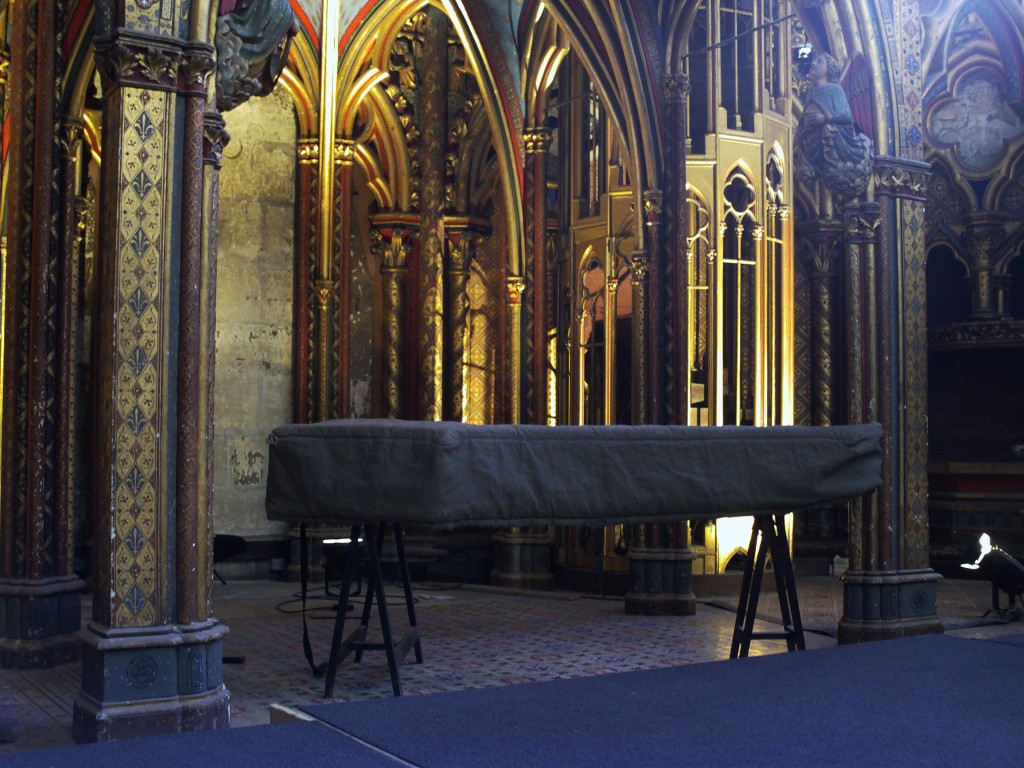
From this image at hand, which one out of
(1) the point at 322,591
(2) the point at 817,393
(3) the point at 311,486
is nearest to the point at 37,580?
(3) the point at 311,486

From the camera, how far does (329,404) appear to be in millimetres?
15711

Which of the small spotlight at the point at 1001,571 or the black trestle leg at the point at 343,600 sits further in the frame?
the small spotlight at the point at 1001,571

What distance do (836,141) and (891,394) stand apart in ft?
6.96

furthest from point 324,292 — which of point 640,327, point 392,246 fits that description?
point 640,327

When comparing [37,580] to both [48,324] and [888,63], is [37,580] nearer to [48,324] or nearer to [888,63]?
[48,324]

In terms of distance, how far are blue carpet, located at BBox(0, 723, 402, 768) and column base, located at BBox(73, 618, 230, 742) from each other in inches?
76.6

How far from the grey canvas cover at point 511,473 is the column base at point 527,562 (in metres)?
7.12

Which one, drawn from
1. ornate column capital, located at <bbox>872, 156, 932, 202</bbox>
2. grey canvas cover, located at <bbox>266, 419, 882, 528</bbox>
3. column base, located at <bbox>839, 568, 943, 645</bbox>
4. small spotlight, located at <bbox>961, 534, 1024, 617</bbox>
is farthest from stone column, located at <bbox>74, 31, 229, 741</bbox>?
small spotlight, located at <bbox>961, 534, 1024, 617</bbox>

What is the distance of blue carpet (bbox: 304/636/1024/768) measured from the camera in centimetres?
423

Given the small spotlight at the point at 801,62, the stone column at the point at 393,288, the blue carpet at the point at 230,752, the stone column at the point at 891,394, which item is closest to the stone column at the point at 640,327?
the stone column at the point at 891,394

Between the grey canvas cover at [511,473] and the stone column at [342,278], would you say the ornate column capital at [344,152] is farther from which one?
the grey canvas cover at [511,473]

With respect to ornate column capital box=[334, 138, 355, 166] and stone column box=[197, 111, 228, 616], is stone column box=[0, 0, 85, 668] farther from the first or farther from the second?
ornate column capital box=[334, 138, 355, 166]

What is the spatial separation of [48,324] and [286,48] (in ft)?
10.2

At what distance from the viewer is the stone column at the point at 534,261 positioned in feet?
50.0
